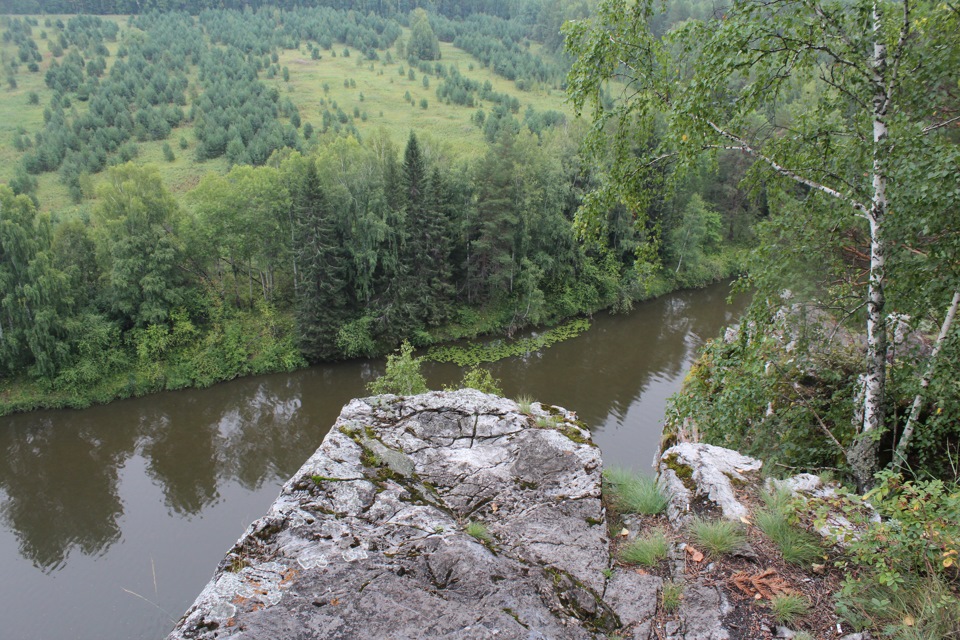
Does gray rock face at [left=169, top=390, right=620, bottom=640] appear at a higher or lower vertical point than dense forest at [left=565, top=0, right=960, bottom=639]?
lower

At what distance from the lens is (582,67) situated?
6.11 m

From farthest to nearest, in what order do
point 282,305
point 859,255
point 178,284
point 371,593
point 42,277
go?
point 282,305 < point 178,284 < point 42,277 < point 859,255 < point 371,593

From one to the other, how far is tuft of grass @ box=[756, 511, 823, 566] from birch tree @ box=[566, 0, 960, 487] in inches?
57.4

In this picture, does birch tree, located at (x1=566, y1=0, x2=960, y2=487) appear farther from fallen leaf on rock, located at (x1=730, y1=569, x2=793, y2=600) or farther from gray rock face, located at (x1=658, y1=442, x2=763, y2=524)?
fallen leaf on rock, located at (x1=730, y1=569, x2=793, y2=600)

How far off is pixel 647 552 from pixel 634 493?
1047mm

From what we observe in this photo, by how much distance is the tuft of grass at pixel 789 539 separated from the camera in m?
4.73

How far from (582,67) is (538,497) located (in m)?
4.92

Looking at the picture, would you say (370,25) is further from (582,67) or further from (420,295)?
(582,67)

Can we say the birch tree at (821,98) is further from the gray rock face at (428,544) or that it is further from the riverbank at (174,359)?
the riverbank at (174,359)

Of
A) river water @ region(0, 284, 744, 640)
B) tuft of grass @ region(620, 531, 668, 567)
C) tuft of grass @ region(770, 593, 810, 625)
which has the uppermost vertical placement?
tuft of grass @ region(770, 593, 810, 625)

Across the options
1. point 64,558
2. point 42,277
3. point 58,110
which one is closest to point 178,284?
point 42,277

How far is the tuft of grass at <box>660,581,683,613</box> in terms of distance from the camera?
178 inches

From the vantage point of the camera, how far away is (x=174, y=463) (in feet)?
71.0

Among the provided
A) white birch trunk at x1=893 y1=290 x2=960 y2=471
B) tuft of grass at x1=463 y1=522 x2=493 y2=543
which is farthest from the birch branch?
tuft of grass at x1=463 y1=522 x2=493 y2=543
